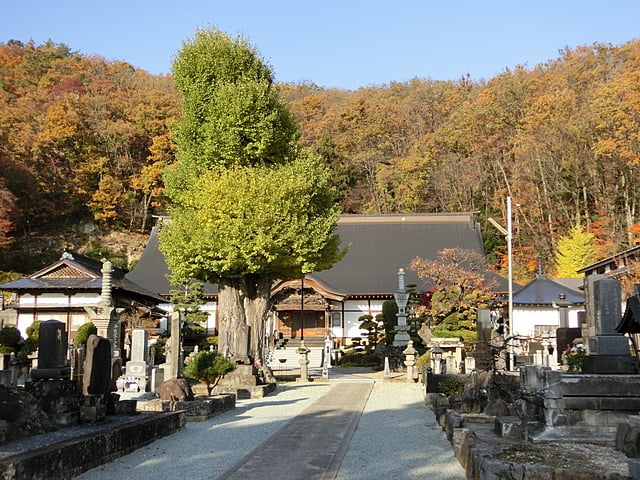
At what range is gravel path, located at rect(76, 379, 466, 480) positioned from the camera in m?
8.03

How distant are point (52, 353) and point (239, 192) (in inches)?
466

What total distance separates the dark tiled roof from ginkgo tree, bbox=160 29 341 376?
16.1 m

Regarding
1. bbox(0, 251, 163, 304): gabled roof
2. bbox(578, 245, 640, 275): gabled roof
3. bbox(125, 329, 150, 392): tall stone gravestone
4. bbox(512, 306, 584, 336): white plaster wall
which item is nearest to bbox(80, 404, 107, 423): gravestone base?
bbox(125, 329, 150, 392): tall stone gravestone

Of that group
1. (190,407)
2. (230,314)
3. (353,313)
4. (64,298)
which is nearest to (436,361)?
(230,314)

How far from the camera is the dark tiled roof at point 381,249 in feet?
131

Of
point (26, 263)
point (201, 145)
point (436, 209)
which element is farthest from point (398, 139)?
point (201, 145)

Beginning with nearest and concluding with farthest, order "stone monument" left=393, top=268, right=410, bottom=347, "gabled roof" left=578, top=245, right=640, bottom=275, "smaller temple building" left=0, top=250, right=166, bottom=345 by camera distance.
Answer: "stone monument" left=393, top=268, right=410, bottom=347 → "gabled roof" left=578, top=245, right=640, bottom=275 → "smaller temple building" left=0, top=250, right=166, bottom=345

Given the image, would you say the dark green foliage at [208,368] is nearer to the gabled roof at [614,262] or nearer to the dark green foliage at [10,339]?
the dark green foliage at [10,339]

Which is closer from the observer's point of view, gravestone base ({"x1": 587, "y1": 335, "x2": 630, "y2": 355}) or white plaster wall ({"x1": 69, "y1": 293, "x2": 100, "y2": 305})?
gravestone base ({"x1": 587, "y1": 335, "x2": 630, "y2": 355})

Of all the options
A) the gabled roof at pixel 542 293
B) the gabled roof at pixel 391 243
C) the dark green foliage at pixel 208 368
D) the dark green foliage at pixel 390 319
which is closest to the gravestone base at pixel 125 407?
the dark green foliage at pixel 208 368

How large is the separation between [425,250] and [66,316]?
22.4 metres

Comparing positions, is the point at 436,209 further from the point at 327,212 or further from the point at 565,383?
the point at 565,383

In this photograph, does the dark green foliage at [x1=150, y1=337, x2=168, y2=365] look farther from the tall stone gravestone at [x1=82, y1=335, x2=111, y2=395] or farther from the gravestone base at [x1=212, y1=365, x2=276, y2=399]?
the tall stone gravestone at [x1=82, y1=335, x2=111, y2=395]

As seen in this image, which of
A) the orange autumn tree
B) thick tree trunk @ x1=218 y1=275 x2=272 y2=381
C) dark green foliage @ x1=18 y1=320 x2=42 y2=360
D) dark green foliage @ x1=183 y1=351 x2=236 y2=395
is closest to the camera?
dark green foliage @ x1=183 y1=351 x2=236 y2=395
